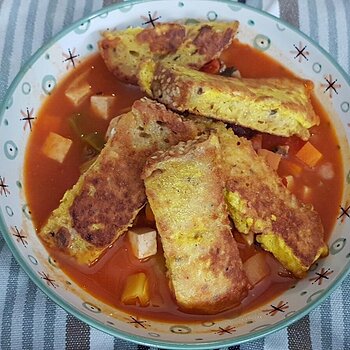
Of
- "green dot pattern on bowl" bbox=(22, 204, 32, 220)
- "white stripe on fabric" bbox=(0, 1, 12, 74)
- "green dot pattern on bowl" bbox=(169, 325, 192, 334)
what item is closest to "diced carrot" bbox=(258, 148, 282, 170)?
"green dot pattern on bowl" bbox=(169, 325, 192, 334)

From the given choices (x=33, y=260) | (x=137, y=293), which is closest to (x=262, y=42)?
(x=137, y=293)

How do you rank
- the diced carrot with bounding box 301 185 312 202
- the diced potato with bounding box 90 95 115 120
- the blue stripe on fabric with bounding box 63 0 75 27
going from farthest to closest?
the blue stripe on fabric with bounding box 63 0 75 27 < the diced potato with bounding box 90 95 115 120 < the diced carrot with bounding box 301 185 312 202

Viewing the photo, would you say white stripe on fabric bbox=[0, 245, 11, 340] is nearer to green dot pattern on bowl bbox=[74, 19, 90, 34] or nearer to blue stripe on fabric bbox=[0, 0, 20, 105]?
blue stripe on fabric bbox=[0, 0, 20, 105]

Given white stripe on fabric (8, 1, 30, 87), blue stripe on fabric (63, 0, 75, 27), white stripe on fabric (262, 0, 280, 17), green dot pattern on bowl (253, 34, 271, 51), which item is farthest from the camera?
white stripe on fabric (262, 0, 280, 17)

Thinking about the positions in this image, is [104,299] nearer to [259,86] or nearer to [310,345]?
[310,345]

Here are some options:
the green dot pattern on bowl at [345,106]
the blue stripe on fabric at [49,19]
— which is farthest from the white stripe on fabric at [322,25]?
the blue stripe on fabric at [49,19]

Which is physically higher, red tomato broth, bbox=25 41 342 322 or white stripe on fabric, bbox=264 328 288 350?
red tomato broth, bbox=25 41 342 322

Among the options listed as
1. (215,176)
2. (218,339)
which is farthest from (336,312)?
(215,176)
